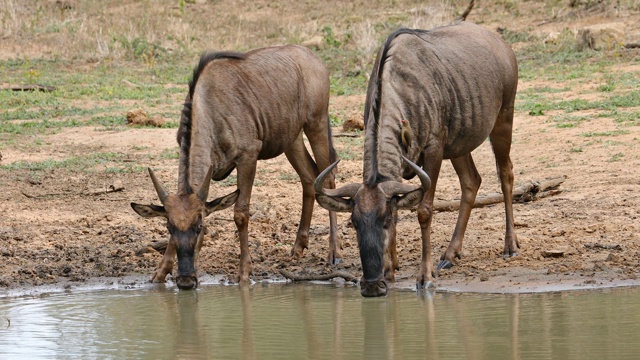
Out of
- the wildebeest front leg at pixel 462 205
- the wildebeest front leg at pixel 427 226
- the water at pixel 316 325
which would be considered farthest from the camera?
the wildebeest front leg at pixel 462 205

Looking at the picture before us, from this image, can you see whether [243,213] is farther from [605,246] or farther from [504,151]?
[605,246]

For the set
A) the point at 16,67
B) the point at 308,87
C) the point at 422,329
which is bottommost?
the point at 16,67

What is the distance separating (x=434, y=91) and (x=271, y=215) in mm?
3181

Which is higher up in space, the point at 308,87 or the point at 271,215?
the point at 308,87

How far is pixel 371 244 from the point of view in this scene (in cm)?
793

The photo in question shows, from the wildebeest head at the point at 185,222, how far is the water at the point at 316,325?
29cm

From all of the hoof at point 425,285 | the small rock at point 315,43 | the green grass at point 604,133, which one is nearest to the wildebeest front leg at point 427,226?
the hoof at point 425,285

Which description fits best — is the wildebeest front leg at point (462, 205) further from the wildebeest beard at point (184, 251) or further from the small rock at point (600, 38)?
the small rock at point (600, 38)

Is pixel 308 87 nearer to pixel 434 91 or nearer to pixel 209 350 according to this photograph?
pixel 434 91

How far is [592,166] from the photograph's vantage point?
12.4 meters

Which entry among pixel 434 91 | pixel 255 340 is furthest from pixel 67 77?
pixel 255 340

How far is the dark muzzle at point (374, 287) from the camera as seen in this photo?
7.89 m

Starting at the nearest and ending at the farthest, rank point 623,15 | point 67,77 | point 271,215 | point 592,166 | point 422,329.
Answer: point 422,329 < point 271,215 < point 592,166 < point 67,77 < point 623,15

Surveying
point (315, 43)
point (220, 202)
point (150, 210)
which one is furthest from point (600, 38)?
point (150, 210)
